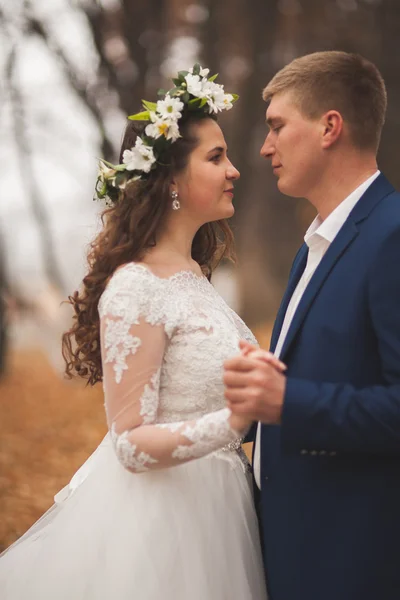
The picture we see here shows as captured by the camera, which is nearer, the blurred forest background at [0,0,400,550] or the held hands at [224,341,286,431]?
the held hands at [224,341,286,431]

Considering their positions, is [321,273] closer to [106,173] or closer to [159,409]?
[159,409]

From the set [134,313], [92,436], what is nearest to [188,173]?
[134,313]

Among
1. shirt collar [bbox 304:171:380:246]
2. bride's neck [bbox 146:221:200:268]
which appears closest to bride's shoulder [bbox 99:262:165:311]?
bride's neck [bbox 146:221:200:268]

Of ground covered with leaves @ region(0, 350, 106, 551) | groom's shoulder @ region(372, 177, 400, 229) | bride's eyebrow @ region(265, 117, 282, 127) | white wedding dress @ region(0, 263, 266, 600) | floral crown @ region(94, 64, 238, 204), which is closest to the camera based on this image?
groom's shoulder @ region(372, 177, 400, 229)

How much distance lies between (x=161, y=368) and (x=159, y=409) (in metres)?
0.12

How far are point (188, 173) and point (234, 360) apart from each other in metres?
0.76

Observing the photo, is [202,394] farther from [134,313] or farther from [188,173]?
[188,173]

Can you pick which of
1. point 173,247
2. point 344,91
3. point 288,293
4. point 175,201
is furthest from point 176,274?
point 344,91

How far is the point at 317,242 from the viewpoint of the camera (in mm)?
1902

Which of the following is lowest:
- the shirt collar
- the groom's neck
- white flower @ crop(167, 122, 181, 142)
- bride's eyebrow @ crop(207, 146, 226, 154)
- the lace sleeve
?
the lace sleeve

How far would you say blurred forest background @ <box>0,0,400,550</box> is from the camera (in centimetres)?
605

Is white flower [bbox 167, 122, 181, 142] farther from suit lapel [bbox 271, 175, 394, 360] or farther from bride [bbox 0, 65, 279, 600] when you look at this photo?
suit lapel [bbox 271, 175, 394, 360]

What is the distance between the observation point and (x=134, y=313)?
182 centimetres

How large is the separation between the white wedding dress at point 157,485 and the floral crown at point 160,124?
13.0 inches
